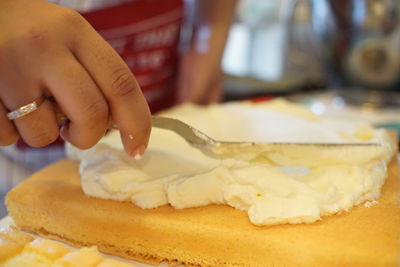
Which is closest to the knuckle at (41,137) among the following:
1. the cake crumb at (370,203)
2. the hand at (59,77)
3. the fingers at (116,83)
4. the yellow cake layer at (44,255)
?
the hand at (59,77)

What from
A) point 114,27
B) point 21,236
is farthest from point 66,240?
point 114,27

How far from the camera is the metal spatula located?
2.80ft

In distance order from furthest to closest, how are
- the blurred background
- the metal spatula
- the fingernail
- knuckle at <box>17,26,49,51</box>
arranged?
the blurred background, the metal spatula, the fingernail, knuckle at <box>17,26,49,51</box>

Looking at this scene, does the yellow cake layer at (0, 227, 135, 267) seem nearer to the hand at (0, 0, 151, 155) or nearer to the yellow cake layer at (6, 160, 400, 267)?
the yellow cake layer at (6, 160, 400, 267)

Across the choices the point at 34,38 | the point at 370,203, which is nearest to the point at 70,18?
the point at 34,38

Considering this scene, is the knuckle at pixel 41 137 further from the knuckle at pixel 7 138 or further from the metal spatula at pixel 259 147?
the metal spatula at pixel 259 147

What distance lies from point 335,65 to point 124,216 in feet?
4.50

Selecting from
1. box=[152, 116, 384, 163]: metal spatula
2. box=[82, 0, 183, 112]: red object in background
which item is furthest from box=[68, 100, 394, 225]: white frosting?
box=[82, 0, 183, 112]: red object in background

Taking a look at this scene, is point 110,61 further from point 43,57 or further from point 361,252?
point 361,252

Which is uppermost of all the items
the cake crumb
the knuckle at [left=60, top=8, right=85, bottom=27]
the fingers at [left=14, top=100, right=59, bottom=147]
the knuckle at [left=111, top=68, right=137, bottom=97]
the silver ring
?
the knuckle at [left=60, top=8, right=85, bottom=27]

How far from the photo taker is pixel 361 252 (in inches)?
25.8

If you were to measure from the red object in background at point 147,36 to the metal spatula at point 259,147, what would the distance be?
54cm

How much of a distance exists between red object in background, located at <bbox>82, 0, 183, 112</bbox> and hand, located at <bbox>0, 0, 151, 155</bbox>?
0.62 meters

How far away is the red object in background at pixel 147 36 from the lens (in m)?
1.28
